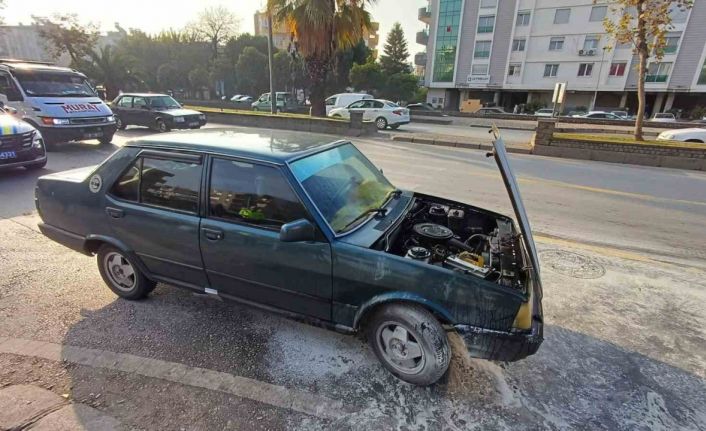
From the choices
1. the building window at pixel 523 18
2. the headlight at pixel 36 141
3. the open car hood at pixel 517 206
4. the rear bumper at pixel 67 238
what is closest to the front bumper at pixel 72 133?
the headlight at pixel 36 141

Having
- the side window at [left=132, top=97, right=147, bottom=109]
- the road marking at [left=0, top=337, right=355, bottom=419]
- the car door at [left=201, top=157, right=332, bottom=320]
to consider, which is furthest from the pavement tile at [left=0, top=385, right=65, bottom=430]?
the side window at [left=132, top=97, right=147, bottom=109]

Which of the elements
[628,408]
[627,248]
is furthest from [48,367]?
[627,248]

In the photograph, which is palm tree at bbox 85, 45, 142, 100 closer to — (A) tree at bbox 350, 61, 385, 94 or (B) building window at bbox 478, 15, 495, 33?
(A) tree at bbox 350, 61, 385, 94

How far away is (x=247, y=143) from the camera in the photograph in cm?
289

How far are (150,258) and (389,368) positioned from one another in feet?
7.11

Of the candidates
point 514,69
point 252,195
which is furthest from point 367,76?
point 252,195

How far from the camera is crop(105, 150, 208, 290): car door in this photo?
2.78 metres

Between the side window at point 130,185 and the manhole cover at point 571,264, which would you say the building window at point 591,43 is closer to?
the manhole cover at point 571,264

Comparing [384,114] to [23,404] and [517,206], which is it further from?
[23,404]

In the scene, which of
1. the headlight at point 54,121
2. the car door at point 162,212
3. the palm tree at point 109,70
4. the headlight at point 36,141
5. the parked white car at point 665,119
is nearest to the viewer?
the car door at point 162,212

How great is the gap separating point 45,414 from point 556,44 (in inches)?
1916

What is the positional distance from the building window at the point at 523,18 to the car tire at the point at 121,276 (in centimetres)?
4760

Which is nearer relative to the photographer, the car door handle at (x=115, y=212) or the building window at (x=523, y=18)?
the car door handle at (x=115, y=212)

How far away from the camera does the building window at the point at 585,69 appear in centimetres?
3831
